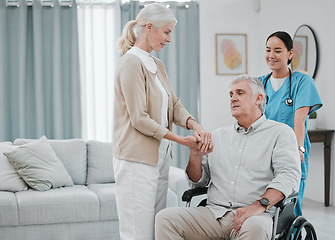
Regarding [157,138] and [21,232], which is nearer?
[157,138]

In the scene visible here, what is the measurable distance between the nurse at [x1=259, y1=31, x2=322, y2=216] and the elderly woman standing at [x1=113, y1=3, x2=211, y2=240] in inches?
18.1

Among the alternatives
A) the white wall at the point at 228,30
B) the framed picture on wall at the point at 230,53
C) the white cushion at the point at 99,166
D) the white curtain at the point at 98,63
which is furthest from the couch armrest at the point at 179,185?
the framed picture on wall at the point at 230,53

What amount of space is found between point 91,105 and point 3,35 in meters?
1.28

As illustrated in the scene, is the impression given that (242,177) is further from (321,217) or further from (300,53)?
(300,53)

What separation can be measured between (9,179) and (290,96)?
7.33 feet

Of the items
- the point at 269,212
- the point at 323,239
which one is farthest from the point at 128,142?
the point at 323,239

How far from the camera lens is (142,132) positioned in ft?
6.58

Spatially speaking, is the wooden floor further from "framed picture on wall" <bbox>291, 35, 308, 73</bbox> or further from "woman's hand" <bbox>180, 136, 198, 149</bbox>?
"woman's hand" <bbox>180, 136, 198, 149</bbox>

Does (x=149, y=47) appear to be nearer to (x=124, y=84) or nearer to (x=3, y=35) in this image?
(x=124, y=84)

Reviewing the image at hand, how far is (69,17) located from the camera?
5.31m

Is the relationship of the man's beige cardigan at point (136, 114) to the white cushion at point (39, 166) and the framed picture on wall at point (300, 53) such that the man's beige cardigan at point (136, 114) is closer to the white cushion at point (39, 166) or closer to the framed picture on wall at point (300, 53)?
the white cushion at point (39, 166)

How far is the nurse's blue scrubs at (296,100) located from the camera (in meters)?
2.22

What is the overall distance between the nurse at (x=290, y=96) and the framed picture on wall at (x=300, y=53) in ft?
9.05

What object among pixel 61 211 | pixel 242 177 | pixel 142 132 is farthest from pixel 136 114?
pixel 61 211
